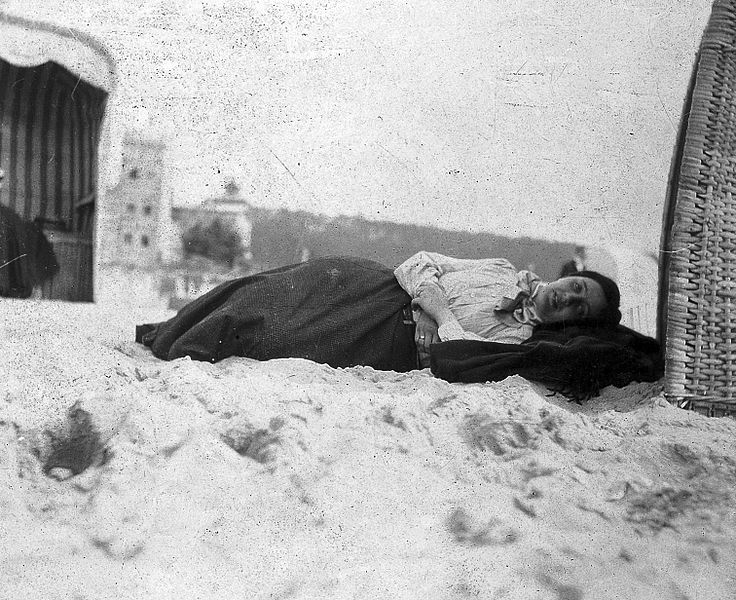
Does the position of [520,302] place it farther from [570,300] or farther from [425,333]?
[425,333]

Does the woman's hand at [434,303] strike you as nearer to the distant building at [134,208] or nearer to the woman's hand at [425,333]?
the woman's hand at [425,333]

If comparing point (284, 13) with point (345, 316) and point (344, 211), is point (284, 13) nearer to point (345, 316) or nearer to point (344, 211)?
point (344, 211)

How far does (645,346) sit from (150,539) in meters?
1.09

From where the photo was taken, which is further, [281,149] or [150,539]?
[281,149]

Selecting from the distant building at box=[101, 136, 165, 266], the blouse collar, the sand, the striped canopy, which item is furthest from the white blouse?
the striped canopy

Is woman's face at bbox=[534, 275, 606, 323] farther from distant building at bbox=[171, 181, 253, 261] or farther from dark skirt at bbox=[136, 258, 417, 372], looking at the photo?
distant building at bbox=[171, 181, 253, 261]


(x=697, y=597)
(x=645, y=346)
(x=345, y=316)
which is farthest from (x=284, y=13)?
(x=697, y=597)

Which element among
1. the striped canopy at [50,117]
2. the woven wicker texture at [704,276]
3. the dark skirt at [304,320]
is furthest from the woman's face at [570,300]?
the striped canopy at [50,117]

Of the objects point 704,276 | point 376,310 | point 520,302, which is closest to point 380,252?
point 376,310

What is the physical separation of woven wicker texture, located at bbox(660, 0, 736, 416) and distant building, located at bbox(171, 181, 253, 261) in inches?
34.7

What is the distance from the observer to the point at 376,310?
5.90ft

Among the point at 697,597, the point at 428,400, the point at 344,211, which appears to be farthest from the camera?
the point at 344,211

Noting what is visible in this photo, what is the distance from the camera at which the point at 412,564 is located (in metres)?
1.27

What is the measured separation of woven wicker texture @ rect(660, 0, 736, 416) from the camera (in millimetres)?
1695
